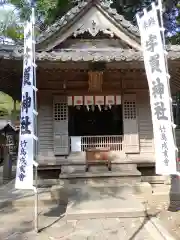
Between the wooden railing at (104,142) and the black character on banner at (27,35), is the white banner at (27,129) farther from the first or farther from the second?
the wooden railing at (104,142)

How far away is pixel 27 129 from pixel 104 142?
A: 19.1ft

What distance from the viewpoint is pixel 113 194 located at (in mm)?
8312

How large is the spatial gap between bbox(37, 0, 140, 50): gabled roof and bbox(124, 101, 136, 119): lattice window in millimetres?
2127

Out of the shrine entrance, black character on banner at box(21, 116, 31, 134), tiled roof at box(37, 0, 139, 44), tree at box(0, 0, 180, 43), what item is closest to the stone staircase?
the shrine entrance

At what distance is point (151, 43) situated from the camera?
19.2 ft

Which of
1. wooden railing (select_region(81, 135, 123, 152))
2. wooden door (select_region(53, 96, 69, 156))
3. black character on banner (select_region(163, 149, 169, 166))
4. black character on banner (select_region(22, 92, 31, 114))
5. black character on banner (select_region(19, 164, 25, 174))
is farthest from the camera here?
wooden railing (select_region(81, 135, 123, 152))

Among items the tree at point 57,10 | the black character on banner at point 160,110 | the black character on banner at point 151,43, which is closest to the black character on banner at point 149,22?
the black character on banner at point 151,43

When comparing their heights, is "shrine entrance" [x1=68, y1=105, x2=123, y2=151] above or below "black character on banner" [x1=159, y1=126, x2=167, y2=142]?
above

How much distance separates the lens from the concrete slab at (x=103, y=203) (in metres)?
6.81

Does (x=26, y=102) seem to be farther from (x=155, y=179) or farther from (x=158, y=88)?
(x=155, y=179)

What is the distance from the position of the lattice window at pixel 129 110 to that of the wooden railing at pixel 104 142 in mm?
931

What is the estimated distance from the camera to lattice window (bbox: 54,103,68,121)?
33.9 ft

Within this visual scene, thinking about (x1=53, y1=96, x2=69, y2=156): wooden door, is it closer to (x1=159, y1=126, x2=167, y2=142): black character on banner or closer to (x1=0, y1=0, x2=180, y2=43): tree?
(x1=159, y1=126, x2=167, y2=142): black character on banner

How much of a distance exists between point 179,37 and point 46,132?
13165 millimetres
